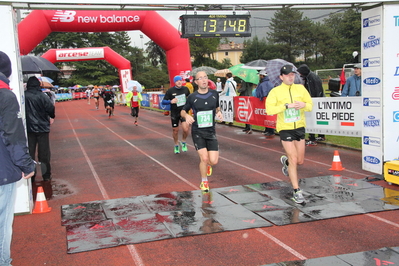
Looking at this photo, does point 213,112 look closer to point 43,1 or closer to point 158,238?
point 158,238

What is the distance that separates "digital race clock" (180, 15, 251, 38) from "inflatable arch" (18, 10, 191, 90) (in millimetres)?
9485

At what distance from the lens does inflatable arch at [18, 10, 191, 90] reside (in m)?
19.6

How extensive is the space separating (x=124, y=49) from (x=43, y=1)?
306 ft

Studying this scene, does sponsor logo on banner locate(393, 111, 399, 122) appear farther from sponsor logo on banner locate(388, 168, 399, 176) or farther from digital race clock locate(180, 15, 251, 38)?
digital race clock locate(180, 15, 251, 38)

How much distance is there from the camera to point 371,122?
8.31 meters

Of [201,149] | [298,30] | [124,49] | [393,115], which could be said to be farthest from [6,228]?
[124,49]

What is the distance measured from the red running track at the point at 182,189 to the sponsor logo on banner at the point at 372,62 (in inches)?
88.9

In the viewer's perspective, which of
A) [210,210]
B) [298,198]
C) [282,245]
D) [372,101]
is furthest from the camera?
[372,101]

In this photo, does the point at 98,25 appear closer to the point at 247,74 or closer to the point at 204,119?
the point at 247,74

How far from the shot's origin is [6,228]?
13.1ft

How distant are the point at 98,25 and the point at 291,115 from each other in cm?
1575

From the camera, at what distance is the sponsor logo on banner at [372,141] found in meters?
8.13

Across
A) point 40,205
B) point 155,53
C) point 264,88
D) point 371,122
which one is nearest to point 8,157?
point 40,205

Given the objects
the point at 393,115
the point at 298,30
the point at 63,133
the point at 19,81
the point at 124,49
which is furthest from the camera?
the point at 124,49
